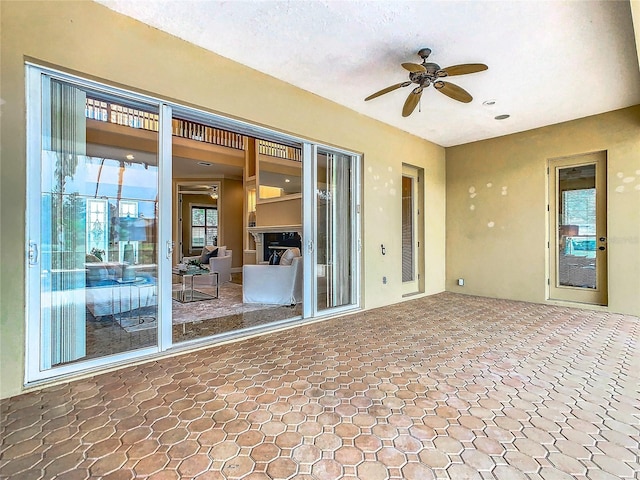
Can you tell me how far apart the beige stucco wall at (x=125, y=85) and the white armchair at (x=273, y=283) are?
3.77 feet

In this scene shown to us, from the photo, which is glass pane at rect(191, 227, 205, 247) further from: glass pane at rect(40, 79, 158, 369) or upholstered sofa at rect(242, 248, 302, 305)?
glass pane at rect(40, 79, 158, 369)

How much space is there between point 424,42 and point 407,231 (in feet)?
11.5

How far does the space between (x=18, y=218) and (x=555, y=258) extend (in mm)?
6819

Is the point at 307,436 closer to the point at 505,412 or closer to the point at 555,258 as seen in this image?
the point at 505,412

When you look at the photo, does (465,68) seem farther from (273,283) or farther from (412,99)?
(273,283)

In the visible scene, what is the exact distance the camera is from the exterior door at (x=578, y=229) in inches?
194

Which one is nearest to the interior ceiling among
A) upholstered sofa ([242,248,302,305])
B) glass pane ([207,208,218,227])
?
upholstered sofa ([242,248,302,305])

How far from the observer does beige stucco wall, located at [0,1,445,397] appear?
2.26 meters

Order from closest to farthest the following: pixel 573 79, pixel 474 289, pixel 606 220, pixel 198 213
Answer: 1. pixel 573 79
2. pixel 606 220
3. pixel 474 289
4. pixel 198 213

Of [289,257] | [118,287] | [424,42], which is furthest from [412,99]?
[118,287]

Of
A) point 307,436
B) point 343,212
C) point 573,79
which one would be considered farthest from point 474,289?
point 307,436

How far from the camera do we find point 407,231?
19.7 ft

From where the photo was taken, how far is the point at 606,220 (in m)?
4.83

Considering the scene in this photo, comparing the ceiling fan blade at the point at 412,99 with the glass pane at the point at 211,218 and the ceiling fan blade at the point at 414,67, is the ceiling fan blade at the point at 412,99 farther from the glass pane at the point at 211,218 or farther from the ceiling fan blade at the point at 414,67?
the glass pane at the point at 211,218
